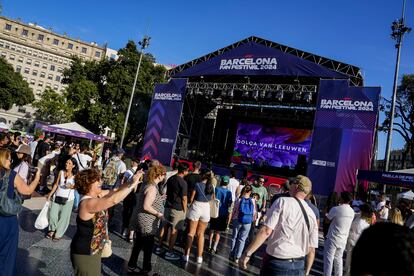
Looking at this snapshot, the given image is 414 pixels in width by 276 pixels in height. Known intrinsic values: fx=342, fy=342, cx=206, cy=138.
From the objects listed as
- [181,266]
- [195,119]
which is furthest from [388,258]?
[195,119]

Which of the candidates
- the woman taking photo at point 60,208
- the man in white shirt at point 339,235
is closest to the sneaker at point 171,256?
the woman taking photo at point 60,208

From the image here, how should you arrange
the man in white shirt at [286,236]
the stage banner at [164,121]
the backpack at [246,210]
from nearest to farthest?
1. the man in white shirt at [286,236]
2. the backpack at [246,210]
3. the stage banner at [164,121]

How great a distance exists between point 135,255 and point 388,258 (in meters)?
4.40

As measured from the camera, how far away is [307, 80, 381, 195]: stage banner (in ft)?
48.6

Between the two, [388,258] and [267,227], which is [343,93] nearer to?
[267,227]

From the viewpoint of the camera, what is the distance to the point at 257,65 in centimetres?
1866

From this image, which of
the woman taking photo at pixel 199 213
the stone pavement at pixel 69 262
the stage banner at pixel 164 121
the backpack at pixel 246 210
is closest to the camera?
the stone pavement at pixel 69 262

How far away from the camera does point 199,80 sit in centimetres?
2188

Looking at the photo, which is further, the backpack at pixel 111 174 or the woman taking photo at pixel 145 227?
the backpack at pixel 111 174

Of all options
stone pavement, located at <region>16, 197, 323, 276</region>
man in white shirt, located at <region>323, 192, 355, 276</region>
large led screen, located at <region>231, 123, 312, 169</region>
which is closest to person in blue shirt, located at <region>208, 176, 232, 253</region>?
stone pavement, located at <region>16, 197, 323, 276</region>

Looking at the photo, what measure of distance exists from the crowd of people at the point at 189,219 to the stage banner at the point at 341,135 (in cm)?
560

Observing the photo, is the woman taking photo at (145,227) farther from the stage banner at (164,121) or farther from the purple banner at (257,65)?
the stage banner at (164,121)

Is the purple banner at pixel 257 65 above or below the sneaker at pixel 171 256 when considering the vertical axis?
above

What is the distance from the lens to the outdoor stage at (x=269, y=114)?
15211 millimetres
